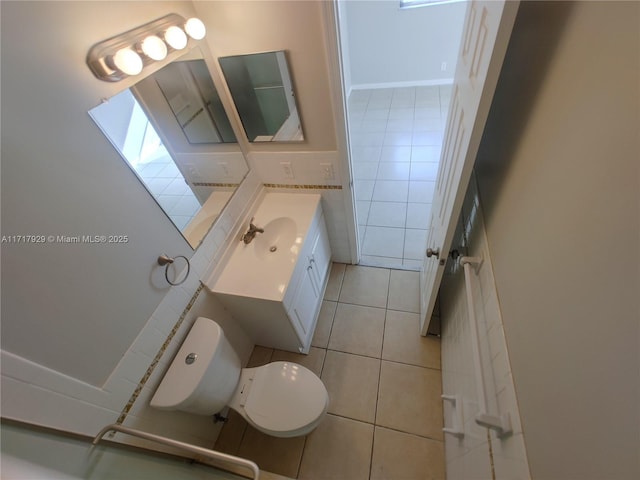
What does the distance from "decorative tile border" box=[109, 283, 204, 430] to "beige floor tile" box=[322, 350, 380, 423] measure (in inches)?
36.3

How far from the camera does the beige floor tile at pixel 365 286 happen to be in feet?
6.64

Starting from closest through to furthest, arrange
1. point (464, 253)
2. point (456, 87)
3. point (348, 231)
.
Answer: point (456, 87) < point (464, 253) < point (348, 231)

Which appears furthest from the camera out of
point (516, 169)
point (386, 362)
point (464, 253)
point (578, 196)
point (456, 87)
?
point (386, 362)

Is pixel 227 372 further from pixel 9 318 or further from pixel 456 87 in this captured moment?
pixel 456 87

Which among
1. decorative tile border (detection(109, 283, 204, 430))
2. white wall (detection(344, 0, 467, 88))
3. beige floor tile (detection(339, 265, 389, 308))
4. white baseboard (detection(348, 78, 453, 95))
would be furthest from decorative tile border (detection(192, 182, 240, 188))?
white baseboard (detection(348, 78, 453, 95))

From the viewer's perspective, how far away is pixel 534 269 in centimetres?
63

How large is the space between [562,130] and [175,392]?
1.48 metres

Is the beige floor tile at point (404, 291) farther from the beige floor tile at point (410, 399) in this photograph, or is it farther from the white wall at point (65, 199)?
the white wall at point (65, 199)

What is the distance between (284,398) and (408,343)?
34.3 inches

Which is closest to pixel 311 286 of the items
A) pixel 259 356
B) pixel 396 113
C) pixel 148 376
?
pixel 259 356

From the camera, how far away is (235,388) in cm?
137

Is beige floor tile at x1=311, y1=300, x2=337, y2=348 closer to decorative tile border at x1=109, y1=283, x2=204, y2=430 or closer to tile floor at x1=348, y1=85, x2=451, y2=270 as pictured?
tile floor at x1=348, y1=85, x2=451, y2=270

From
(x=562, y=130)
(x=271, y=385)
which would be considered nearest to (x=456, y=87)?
(x=562, y=130)

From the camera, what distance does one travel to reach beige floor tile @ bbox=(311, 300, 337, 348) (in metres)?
1.85
